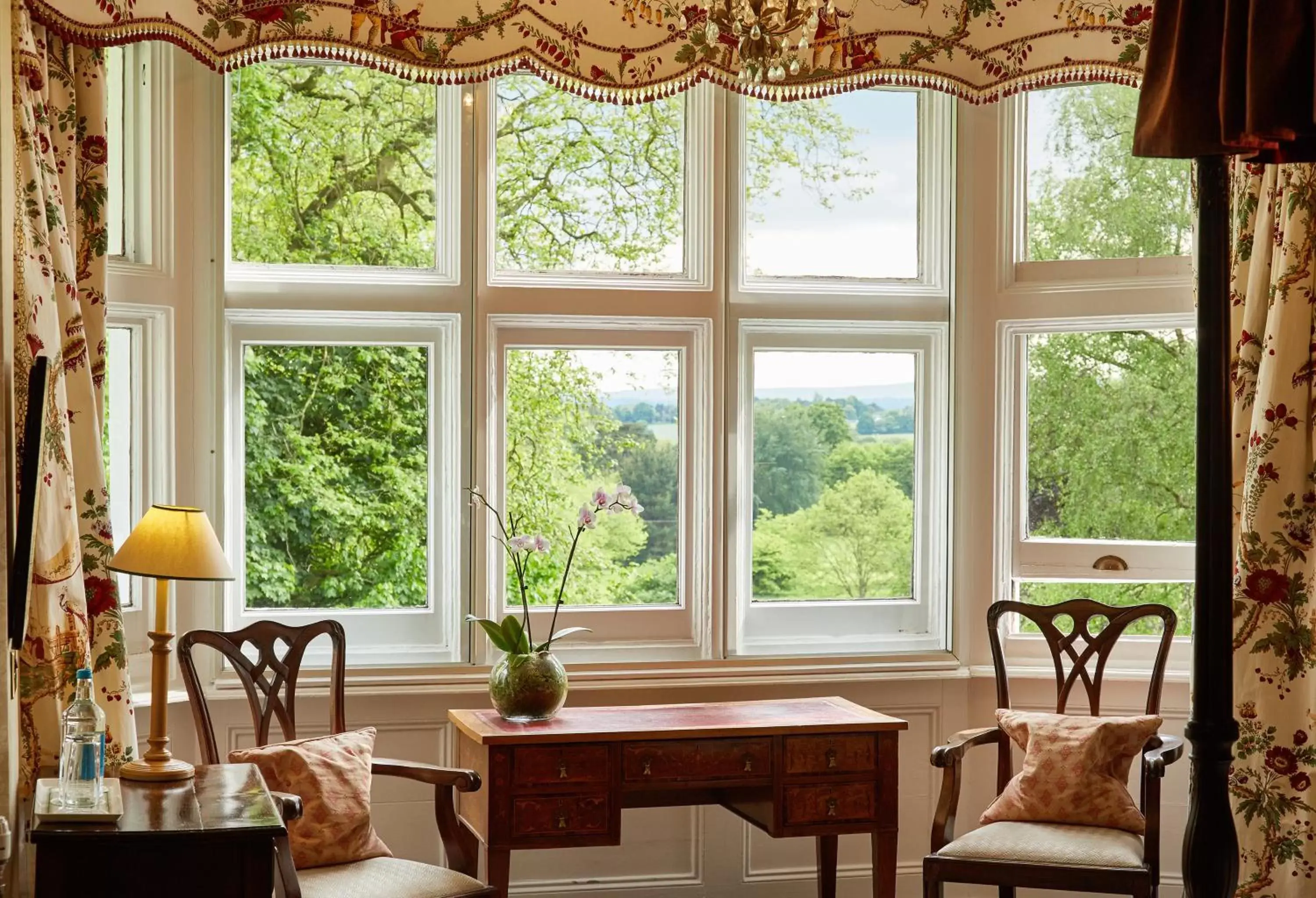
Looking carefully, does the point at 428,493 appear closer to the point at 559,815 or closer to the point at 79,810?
the point at 559,815

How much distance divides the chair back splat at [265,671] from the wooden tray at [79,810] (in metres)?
0.65

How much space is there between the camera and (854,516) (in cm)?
430

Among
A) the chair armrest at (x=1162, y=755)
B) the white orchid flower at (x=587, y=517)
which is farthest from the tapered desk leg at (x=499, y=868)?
the chair armrest at (x=1162, y=755)

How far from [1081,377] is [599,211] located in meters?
1.57

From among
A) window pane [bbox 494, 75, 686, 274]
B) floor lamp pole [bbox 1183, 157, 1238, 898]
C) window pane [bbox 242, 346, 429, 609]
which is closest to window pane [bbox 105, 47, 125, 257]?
window pane [bbox 242, 346, 429, 609]

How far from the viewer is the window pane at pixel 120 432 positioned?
12.2 ft

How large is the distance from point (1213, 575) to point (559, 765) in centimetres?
190

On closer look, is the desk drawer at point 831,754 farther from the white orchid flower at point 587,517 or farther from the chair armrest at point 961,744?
the white orchid flower at point 587,517

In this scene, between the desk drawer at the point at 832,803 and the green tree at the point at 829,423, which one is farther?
the green tree at the point at 829,423

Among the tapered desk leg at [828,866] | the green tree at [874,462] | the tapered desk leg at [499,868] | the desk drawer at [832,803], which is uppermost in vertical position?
the green tree at [874,462]

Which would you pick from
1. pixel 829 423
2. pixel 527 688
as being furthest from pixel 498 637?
pixel 829 423

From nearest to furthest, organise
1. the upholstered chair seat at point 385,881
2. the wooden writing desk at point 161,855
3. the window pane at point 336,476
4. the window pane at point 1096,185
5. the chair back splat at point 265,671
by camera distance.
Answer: the wooden writing desk at point 161,855 → the upholstered chair seat at point 385,881 → the chair back splat at point 265,671 → the window pane at point 336,476 → the window pane at point 1096,185

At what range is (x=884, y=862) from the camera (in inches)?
138

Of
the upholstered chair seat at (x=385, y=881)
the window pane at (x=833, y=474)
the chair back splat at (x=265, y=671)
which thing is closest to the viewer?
the upholstered chair seat at (x=385, y=881)
